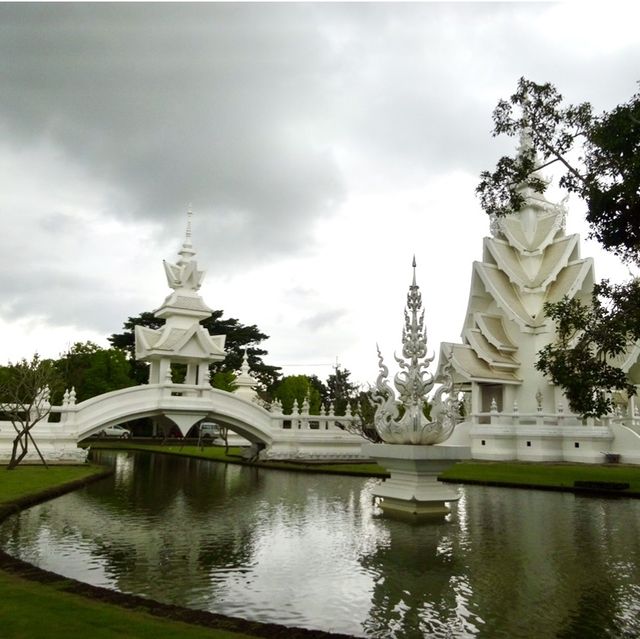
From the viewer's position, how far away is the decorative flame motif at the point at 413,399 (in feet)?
45.8

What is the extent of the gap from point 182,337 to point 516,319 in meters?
16.7

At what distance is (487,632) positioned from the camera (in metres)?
5.94

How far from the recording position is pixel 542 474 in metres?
21.7

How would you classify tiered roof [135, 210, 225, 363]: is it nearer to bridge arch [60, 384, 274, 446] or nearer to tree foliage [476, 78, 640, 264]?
bridge arch [60, 384, 274, 446]

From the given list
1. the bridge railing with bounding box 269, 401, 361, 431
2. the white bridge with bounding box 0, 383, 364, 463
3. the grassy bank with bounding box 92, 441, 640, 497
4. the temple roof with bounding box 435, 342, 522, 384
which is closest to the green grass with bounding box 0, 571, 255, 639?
the grassy bank with bounding box 92, 441, 640, 497

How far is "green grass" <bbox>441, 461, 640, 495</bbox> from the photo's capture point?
18.7 meters

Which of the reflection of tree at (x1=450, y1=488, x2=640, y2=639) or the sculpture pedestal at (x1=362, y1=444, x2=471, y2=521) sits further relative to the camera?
the sculpture pedestal at (x1=362, y1=444, x2=471, y2=521)

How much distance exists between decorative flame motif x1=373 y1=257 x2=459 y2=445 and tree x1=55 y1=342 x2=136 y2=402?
3680cm

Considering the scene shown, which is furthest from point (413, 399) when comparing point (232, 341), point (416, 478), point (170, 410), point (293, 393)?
point (232, 341)

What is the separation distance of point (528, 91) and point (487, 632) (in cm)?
1616

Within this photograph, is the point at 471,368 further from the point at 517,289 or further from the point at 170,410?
the point at 170,410

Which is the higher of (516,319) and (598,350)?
(516,319)

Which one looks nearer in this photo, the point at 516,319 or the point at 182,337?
the point at 182,337

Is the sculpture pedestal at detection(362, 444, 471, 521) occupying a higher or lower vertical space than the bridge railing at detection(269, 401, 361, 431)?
lower
